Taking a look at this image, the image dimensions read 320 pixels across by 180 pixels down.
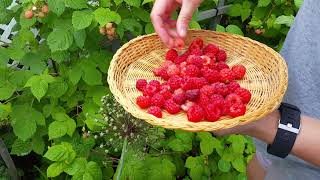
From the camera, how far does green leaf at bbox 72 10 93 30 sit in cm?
149

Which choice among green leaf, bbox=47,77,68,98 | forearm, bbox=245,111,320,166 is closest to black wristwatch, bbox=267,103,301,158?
forearm, bbox=245,111,320,166

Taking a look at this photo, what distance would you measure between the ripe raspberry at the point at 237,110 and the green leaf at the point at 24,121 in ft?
3.05

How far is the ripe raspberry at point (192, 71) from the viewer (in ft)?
4.35

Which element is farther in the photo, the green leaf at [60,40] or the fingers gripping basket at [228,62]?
the green leaf at [60,40]

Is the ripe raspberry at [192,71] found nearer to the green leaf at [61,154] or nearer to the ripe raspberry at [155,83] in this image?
the ripe raspberry at [155,83]

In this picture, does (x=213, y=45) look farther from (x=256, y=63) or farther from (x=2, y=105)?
(x=2, y=105)

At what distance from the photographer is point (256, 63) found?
1390 millimetres

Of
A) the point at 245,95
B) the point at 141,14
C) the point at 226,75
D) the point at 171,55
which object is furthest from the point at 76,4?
the point at 245,95

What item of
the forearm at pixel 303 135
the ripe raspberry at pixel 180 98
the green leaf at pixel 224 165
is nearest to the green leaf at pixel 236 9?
the green leaf at pixel 224 165

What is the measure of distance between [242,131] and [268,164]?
1.35 feet

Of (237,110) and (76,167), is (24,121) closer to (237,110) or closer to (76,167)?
(76,167)

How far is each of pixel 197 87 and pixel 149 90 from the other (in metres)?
0.16

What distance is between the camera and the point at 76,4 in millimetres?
1523

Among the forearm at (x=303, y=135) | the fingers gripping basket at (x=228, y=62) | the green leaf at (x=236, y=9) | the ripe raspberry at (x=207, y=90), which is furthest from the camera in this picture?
the green leaf at (x=236, y=9)
